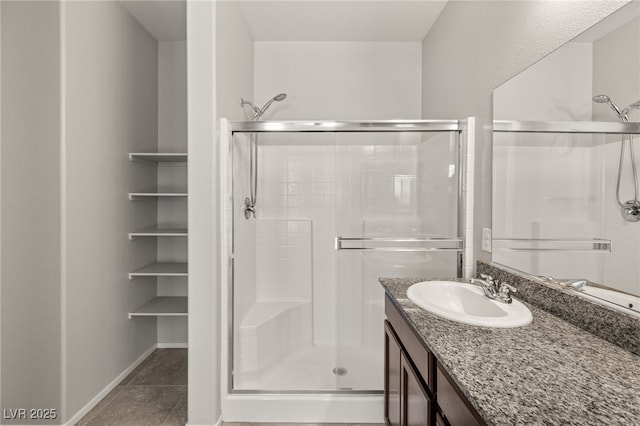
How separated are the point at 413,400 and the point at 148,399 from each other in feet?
6.07

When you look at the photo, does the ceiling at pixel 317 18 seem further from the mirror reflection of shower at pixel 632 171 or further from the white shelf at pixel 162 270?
the white shelf at pixel 162 270

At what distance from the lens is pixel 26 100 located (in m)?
1.73

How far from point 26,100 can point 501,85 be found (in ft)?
8.33

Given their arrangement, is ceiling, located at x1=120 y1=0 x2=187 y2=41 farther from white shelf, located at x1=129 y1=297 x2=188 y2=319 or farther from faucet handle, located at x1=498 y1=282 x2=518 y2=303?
faucet handle, located at x1=498 y1=282 x2=518 y2=303

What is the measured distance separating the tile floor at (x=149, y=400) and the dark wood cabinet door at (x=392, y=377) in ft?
1.53

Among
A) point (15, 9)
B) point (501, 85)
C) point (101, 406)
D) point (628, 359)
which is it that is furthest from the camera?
point (101, 406)

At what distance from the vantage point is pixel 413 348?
1.18 meters

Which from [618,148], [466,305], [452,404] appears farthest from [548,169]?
[452,404]

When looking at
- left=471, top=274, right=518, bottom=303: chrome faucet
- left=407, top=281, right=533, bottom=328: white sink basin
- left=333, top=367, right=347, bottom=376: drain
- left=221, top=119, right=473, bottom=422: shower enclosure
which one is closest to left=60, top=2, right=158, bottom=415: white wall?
left=221, top=119, right=473, bottom=422: shower enclosure

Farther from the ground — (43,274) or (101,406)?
(43,274)

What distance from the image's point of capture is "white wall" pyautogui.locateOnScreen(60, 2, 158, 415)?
184cm

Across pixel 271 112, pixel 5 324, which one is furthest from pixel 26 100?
pixel 271 112

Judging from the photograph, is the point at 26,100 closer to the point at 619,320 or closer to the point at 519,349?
the point at 519,349

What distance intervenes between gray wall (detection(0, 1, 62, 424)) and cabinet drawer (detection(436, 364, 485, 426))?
2026 mm
